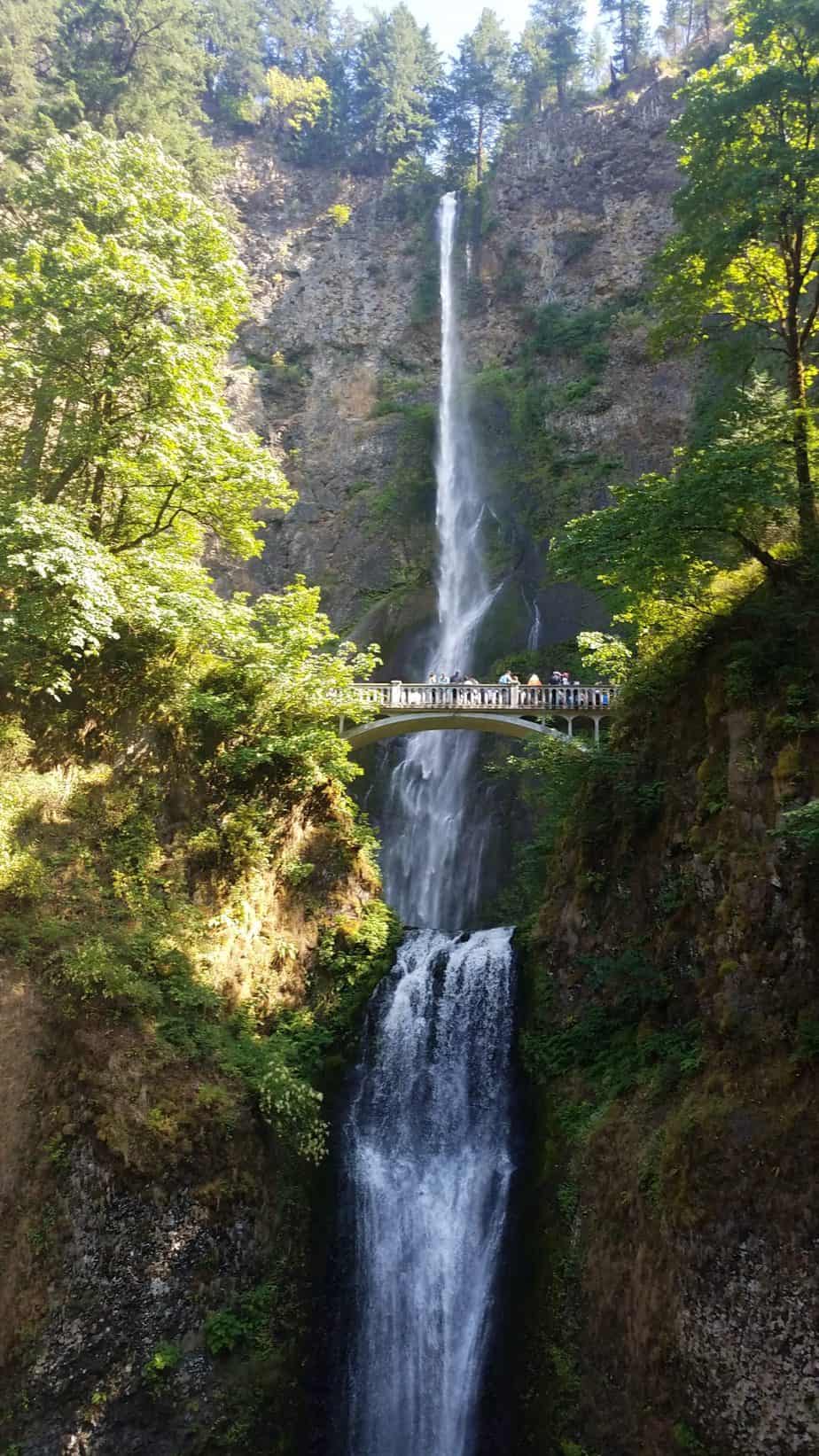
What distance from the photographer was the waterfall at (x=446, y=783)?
25.1 metres

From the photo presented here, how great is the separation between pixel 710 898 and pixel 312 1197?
6.95 metres

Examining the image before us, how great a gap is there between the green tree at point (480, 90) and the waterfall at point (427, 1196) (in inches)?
1958

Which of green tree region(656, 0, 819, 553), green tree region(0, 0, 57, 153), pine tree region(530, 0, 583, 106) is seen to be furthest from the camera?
pine tree region(530, 0, 583, 106)

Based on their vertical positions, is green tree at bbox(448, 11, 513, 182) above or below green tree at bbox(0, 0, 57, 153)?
above

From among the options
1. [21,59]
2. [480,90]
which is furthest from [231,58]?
[21,59]

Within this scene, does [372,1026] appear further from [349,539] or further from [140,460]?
[349,539]

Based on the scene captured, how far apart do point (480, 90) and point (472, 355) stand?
21602 millimetres

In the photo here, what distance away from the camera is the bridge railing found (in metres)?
19.7

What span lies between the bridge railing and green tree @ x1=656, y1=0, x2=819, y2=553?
8.17 m

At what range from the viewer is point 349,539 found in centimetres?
3528

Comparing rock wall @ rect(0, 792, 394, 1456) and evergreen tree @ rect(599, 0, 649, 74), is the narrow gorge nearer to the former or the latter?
rock wall @ rect(0, 792, 394, 1456)

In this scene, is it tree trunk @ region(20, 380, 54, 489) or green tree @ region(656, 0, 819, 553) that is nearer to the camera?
green tree @ region(656, 0, 819, 553)

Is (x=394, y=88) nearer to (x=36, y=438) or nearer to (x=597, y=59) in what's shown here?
(x=597, y=59)

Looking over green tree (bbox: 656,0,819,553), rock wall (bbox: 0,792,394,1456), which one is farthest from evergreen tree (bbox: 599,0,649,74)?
rock wall (bbox: 0,792,394,1456)
